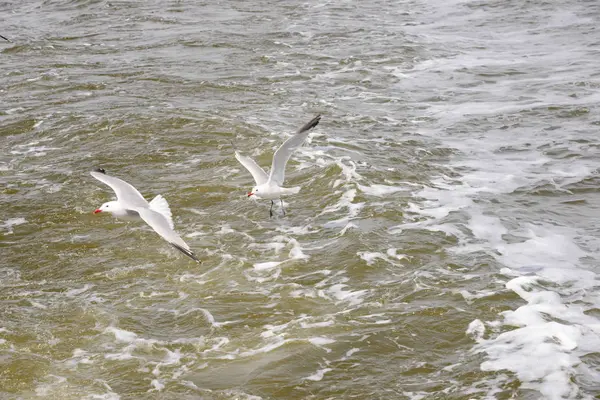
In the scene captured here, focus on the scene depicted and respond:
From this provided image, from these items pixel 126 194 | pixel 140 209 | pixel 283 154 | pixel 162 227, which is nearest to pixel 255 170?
pixel 283 154

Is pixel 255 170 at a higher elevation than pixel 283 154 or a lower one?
lower

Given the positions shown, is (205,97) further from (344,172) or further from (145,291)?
(145,291)

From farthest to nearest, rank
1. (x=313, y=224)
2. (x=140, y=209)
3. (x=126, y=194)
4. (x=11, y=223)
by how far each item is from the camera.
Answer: (x=11, y=223)
(x=313, y=224)
(x=126, y=194)
(x=140, y=209)

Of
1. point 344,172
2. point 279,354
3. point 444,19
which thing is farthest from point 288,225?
point 444,19

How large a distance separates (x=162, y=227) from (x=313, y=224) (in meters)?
2.46

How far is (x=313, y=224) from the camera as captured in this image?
1095 centimetres

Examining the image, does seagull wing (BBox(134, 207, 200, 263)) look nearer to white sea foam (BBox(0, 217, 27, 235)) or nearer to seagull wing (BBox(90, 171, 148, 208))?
seagull wing (BBox(90, 171, 148, 208))

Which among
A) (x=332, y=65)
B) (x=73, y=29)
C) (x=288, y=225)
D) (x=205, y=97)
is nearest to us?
(x=288, y=225)

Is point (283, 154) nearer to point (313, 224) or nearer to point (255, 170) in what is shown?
point (255, 170)

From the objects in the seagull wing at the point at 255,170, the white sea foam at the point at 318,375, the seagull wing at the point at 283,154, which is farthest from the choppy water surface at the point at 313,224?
the seagull wing at the point at 283,154

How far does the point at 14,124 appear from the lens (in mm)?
15289

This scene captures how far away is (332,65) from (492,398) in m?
13.0

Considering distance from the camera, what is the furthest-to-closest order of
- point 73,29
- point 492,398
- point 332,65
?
1. point 73,29
2. point 332,65
3. point 492,398

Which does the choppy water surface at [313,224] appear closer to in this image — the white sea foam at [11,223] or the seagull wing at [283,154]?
the white sea foam at [11,223]
